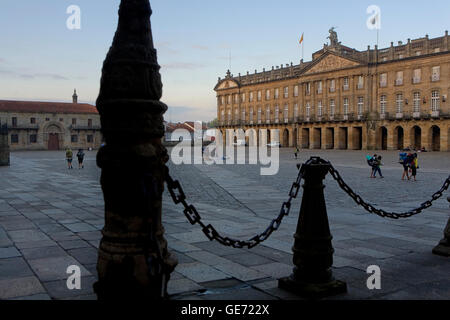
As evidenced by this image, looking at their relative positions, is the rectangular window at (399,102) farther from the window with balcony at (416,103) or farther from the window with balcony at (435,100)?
the window with balcony at (435,100)

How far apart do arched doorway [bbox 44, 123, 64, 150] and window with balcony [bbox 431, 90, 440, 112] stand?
2224 inches

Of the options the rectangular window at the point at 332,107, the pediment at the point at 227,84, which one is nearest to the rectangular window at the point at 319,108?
the rectangular window at the point at 332,107

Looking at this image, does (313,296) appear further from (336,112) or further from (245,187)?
(336,112)

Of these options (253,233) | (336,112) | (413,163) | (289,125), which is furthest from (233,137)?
(253,233)

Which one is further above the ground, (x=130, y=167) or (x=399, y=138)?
(x=399, y=138)

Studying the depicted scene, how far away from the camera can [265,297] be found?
4.00 metres

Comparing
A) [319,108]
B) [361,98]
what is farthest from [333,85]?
[361,98]

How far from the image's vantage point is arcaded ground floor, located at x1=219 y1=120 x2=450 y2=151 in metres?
50.2

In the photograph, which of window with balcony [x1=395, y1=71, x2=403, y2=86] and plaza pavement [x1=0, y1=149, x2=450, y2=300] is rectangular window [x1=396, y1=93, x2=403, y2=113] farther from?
plaza pavement [x1=0, y1=149, x2=450, y2=300]

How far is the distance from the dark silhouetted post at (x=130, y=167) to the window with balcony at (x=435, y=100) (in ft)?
172

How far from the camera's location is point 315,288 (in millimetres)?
4027

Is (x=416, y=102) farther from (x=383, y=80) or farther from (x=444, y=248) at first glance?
(x=444, y=248)

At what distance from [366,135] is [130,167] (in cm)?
5649
